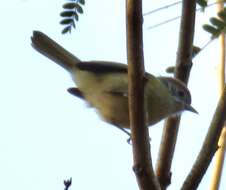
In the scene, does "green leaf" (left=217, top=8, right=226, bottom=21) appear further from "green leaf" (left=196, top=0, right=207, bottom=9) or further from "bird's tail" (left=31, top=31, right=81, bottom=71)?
"bird's tail" (left=31, top=31, right=81, bottom=71)

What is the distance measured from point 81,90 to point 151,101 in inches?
22.9

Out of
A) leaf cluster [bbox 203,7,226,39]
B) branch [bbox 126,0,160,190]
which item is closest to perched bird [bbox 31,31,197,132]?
leaf cluster [bbox 203,7,226,39]

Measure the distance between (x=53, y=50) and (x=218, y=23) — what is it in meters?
1.70

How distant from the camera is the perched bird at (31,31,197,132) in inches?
144

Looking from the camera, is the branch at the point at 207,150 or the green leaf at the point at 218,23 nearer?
the branch at the point at 207,150

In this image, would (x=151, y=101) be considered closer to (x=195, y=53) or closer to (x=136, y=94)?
(x=195, y=53)

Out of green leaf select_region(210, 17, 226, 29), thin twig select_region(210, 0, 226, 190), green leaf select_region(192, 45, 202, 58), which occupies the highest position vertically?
green leaf select_region(210, 17, 226, 29)

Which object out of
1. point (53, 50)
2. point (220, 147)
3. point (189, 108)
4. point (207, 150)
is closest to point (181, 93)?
point (189, 108)

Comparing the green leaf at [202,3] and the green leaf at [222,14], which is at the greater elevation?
the green leaf at [202,3]

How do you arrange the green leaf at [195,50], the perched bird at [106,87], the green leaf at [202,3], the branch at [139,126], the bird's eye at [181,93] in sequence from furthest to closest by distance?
the bird's eye at [181,93] < the perched bird at [106,87] < the green leaf at [195,50] < the green leaf at [202,3] < the branch at [139,126]

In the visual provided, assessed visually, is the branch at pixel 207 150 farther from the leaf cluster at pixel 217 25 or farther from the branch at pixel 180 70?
the leaf cluster at pixel 217 25

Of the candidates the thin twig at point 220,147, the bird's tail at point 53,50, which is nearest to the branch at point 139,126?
the thin twig at point 220,147

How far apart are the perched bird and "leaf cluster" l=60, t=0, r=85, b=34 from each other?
1068 millimetres

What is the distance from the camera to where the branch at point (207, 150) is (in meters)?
2.01
